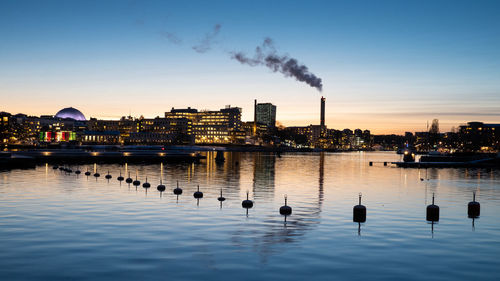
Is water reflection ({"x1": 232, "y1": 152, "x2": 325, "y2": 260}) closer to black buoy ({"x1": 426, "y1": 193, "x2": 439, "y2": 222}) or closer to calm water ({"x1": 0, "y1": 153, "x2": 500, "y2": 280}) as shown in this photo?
calm water ({"x1": 0, "y1": 153, "x2": 500, "y2": 280})

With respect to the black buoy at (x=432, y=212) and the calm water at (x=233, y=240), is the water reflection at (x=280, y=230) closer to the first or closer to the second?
the calm water at (x=233, y=240)

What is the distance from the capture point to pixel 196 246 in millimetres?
24719

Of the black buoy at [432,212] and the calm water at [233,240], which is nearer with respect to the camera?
the calm water at [233,240]

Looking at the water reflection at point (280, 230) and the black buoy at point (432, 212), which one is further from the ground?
the black buoy at point (432, 212)

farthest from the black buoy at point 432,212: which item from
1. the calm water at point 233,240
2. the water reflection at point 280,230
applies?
the water reflection at point 280,230

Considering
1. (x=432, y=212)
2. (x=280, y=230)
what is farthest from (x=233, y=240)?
(x=432, y=212)

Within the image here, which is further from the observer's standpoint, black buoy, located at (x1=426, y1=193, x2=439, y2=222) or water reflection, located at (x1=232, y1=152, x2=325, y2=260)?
black buoy, located at (x1=426, y1=193, x2=439, y2=222)

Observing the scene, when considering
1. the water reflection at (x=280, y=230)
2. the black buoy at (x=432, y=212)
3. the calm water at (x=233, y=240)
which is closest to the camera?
the calm water at (x=233, y=240)

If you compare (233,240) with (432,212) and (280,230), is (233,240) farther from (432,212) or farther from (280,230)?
(432,212)

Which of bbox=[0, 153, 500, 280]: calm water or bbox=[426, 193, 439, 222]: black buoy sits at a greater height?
bbox=[426, 193, 439, 222]: black buoy

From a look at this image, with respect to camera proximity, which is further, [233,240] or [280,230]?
[280,230]

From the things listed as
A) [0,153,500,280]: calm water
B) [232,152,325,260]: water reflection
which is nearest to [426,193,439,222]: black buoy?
[0,153,500,280]: calm water

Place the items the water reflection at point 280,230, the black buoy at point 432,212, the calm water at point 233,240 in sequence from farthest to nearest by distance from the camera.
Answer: the black buoy at point 432,212 < the water reflection at point 280,230 < the calm water at point 233,240

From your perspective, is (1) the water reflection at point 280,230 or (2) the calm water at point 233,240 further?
(1) the water reflection at point 280,230
